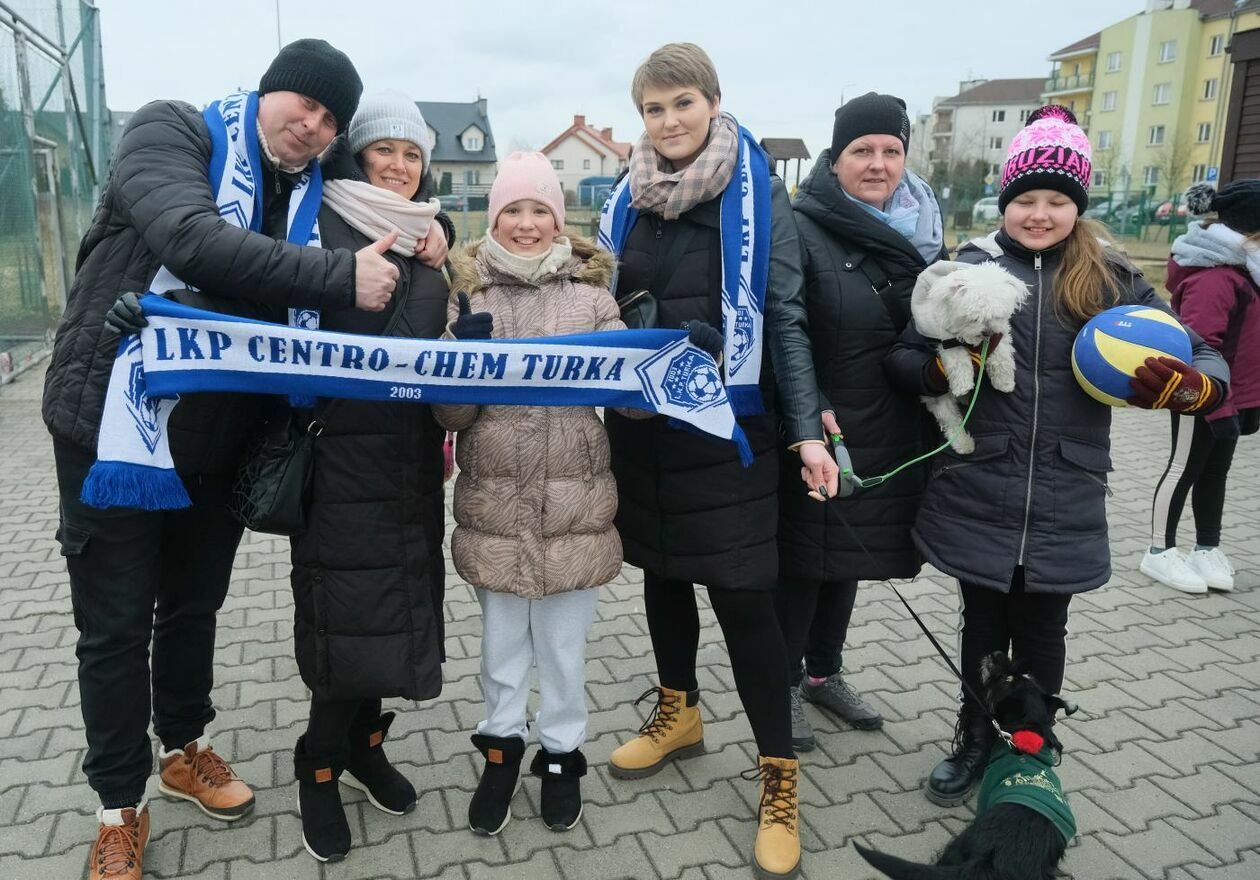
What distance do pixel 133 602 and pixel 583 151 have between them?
85.3m

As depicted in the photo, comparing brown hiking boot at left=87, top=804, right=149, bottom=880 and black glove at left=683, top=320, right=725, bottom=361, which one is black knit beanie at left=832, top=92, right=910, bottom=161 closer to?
black glove at left=683, top=320, right=725, bottom=361

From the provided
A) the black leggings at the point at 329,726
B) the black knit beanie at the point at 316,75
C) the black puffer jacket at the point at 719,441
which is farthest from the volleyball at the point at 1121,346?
the black leggings at the point at 329,726

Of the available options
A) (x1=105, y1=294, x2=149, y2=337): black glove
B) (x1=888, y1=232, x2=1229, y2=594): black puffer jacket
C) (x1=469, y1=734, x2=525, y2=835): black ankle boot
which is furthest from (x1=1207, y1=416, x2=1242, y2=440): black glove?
(x1=105, y1=294, x2=149, y2=337): black glove

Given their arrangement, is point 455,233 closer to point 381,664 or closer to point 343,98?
point 343,98

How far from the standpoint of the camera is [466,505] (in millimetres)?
2764

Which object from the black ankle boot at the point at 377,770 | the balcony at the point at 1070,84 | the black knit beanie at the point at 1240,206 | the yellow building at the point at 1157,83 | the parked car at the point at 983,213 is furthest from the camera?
the balcony at the point at 1070,84

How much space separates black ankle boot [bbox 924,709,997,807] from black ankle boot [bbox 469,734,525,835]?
4.44 feet

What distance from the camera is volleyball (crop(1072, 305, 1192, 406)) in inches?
104

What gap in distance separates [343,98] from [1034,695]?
2.42 metres

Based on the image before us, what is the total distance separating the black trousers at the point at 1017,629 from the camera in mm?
2965

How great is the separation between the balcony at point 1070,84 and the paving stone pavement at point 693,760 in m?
72.2

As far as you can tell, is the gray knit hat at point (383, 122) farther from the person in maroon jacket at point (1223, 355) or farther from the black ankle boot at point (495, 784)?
the person in maroon jacket at point (1223, 355)

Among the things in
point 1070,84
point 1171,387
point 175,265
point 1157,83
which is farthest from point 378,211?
point 1070,84

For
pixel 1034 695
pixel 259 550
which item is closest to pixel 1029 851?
pixel 1034 695
